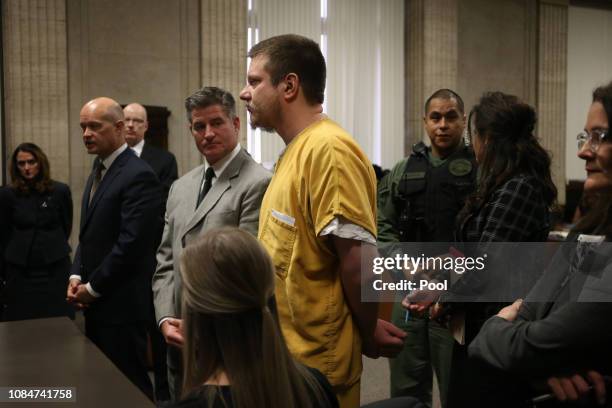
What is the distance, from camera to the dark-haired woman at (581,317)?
3.98 feet

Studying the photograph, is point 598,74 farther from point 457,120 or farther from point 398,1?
point 457,120

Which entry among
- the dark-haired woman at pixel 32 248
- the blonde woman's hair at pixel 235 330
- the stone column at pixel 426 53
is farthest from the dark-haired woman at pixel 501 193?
the stone column at pixel 426 53

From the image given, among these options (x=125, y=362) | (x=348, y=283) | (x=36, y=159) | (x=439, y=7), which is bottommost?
(x=125, y=362)

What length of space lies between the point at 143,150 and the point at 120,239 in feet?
6.59

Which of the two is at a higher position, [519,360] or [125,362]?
[519,360]

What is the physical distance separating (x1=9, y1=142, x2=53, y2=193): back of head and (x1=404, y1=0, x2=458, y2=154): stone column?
560 cm

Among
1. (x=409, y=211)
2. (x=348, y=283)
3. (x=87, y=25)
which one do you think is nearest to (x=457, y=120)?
(x=409, y=211)

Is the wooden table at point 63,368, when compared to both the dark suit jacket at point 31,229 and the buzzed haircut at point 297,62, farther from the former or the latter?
the dark suit jacket at point 31,229

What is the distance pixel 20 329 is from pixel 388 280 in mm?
1480

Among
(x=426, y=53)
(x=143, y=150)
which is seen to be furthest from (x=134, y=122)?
(x=426, y=53)

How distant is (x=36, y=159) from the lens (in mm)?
4238

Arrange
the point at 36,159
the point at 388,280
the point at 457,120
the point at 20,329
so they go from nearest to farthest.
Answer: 1. the point at 388,280
2. the point at 20,329
3. the point at 457,120
4. the point at 36,159

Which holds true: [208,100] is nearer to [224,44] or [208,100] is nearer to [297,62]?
[297,62]

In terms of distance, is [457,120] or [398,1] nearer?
[457,120]
